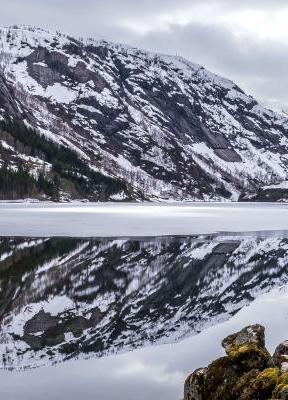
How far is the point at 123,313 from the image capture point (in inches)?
1118

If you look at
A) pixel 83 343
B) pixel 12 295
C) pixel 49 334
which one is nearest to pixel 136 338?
pixel 83 343

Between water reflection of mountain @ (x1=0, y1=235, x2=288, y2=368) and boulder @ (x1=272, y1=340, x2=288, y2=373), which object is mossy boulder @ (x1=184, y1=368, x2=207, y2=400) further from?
water reflection of mountain @ (x1=0, y1=235, x2=288, y2=368)

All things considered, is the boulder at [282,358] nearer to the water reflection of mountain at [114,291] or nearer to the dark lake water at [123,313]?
the dark lake water at [123,313]

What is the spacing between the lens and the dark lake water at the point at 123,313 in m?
18.5

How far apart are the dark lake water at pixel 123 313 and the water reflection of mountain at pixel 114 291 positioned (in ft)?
0.23

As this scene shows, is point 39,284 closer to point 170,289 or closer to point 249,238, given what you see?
point 170,289

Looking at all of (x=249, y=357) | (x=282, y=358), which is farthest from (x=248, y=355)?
(x=282, y=358)

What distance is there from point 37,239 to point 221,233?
27.0 meters

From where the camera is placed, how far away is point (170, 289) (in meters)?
34.9

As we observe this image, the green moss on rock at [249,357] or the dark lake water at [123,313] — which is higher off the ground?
the dark lake water at [123,313]

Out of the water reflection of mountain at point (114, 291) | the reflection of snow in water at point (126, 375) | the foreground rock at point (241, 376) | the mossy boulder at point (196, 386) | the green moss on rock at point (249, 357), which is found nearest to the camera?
the foreground rock at point (241, 376)

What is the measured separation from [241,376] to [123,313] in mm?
14075

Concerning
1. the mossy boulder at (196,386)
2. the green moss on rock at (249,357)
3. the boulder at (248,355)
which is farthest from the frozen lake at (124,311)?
the green moss on rock at (249,357)

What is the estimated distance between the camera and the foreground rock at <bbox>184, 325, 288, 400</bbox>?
44.9 ft
